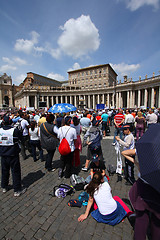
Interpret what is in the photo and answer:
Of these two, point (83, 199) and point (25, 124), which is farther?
point (25, 124)

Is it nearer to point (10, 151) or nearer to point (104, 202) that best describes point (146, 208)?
point (104, 202)

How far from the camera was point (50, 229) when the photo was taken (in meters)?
2.44

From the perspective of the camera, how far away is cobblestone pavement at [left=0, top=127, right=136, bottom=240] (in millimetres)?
2317

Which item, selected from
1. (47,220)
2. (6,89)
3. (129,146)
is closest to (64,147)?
(47,220)

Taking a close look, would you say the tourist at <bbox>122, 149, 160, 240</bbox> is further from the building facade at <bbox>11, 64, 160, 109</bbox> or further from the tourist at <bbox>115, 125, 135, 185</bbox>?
the building facade at <bbox>11, 64, 160, 109</bbox>

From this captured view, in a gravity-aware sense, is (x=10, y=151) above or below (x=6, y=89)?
below

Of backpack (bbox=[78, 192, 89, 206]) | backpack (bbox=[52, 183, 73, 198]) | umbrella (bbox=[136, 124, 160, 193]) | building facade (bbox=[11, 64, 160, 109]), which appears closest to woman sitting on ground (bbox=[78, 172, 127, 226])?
backpack (bbox=[78, 192, 89, 206])

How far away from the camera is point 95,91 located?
170 ft

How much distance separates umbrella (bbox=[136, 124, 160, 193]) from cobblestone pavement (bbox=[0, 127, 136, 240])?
1801mm

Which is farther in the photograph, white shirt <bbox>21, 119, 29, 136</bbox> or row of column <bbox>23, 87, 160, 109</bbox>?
row of column <bbox>23, 87, 160, 109</bbox>

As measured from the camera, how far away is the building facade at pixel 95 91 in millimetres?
37412

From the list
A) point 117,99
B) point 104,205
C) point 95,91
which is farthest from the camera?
point 95,91

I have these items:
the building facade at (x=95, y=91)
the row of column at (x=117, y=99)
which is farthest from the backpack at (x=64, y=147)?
the row of column at (x=117, y=99)

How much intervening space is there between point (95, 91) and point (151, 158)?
52.5 m
